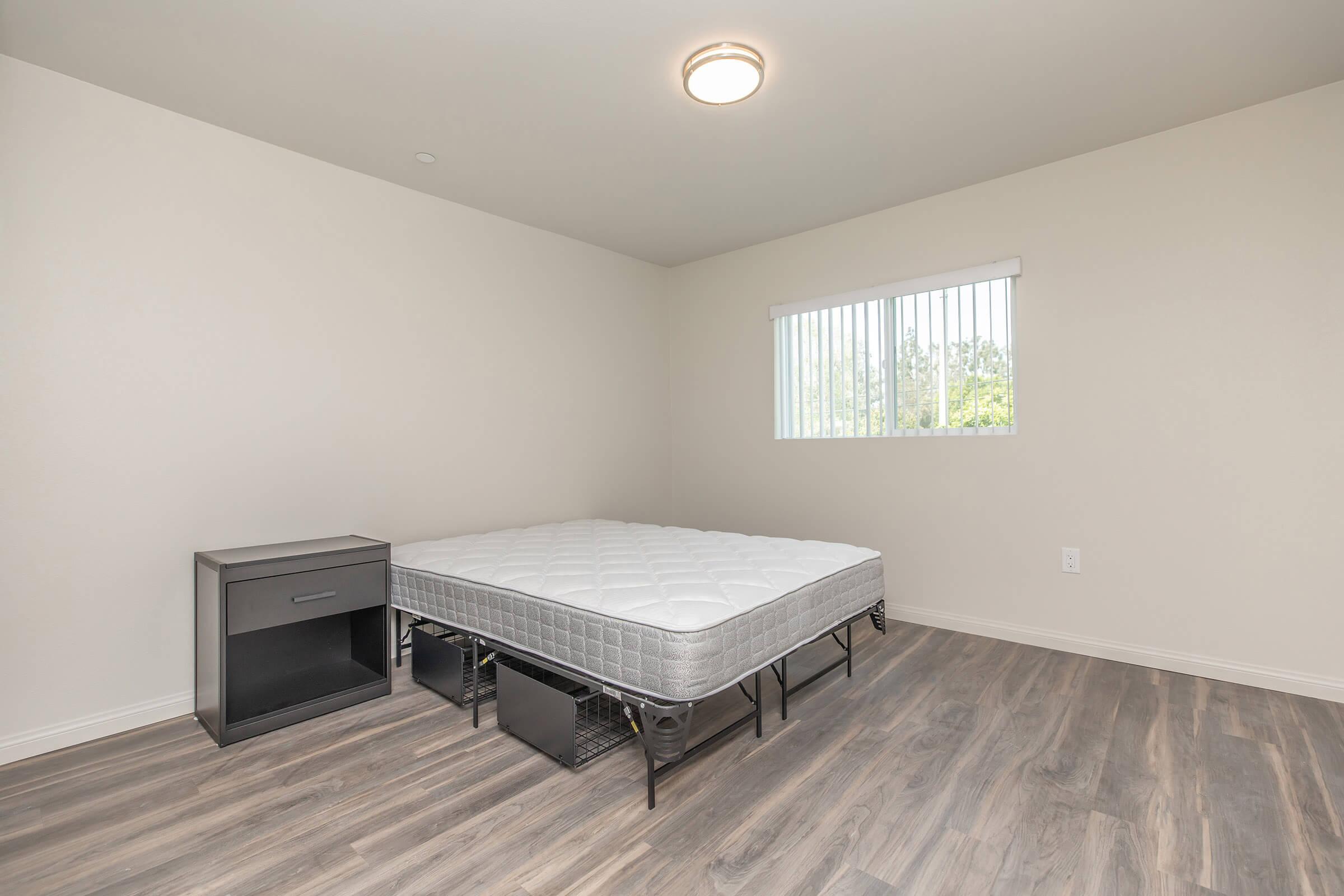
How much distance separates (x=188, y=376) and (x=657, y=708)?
232 centimetres

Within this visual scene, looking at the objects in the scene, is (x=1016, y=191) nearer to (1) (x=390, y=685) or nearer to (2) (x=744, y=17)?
(2) (x=744, y=17)

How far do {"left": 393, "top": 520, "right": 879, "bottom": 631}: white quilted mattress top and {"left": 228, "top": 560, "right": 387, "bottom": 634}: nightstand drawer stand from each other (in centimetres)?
19

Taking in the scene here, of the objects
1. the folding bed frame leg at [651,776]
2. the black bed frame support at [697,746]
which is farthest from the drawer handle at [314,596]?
the folding bed frame leg at [651,776]

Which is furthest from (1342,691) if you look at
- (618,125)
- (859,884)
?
(618,125)

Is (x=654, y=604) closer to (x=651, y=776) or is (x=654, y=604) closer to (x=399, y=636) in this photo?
(x=651, y=776)

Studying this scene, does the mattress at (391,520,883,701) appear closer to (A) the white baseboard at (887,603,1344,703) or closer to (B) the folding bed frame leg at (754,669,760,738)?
(B) the folding bed frame leg at (754,669,760,738)

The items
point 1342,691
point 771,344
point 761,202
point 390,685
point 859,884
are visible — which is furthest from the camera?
point 771,344

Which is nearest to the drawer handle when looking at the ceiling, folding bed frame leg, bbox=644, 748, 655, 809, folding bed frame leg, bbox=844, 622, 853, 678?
folding bed frame leg, bbox=644, 748, 655, 809

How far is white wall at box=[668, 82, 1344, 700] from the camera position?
2.50 metres

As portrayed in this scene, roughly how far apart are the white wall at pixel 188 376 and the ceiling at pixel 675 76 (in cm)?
27

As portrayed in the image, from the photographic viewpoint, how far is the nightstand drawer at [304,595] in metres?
2.20

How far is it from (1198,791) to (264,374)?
3.73 m

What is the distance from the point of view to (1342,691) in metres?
2.41

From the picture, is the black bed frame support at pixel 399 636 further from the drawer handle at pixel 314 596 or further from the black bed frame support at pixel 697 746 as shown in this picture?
the black bed frame support at pixel 697 746
